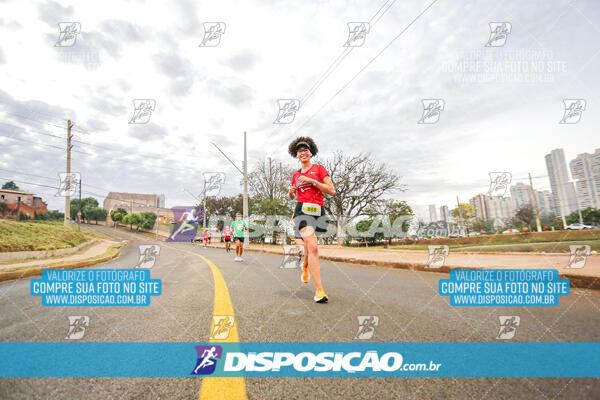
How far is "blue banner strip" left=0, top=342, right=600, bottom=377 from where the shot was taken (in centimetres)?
139

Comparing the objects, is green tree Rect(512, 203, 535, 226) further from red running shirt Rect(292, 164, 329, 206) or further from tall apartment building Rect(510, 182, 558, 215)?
red running shirt Rect(292, 164, 329, 206)

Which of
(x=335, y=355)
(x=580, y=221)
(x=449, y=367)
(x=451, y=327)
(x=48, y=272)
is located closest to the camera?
(x=449, y=367)

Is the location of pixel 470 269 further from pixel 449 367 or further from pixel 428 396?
pixel 428 396

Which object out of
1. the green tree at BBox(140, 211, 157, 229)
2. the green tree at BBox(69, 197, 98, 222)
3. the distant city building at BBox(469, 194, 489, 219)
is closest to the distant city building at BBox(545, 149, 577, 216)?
the distant city building at BBox(469, 194, 489, 219)

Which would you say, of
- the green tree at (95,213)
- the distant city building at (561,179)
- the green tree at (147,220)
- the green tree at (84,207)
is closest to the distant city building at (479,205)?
the distant city building at (561,179)

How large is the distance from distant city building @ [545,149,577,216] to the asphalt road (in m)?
46.0

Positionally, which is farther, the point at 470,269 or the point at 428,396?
the point at 470,269

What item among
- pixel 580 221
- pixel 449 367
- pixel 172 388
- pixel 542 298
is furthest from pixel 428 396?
pixel 580 221

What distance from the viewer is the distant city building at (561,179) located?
1460 inches

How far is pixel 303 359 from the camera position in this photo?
1554 millimetres

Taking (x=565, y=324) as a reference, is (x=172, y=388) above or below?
above

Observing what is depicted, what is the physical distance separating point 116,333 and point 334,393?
67.5 inches

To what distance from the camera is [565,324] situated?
226 cm

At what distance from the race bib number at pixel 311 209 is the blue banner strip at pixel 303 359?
81.0 inches
